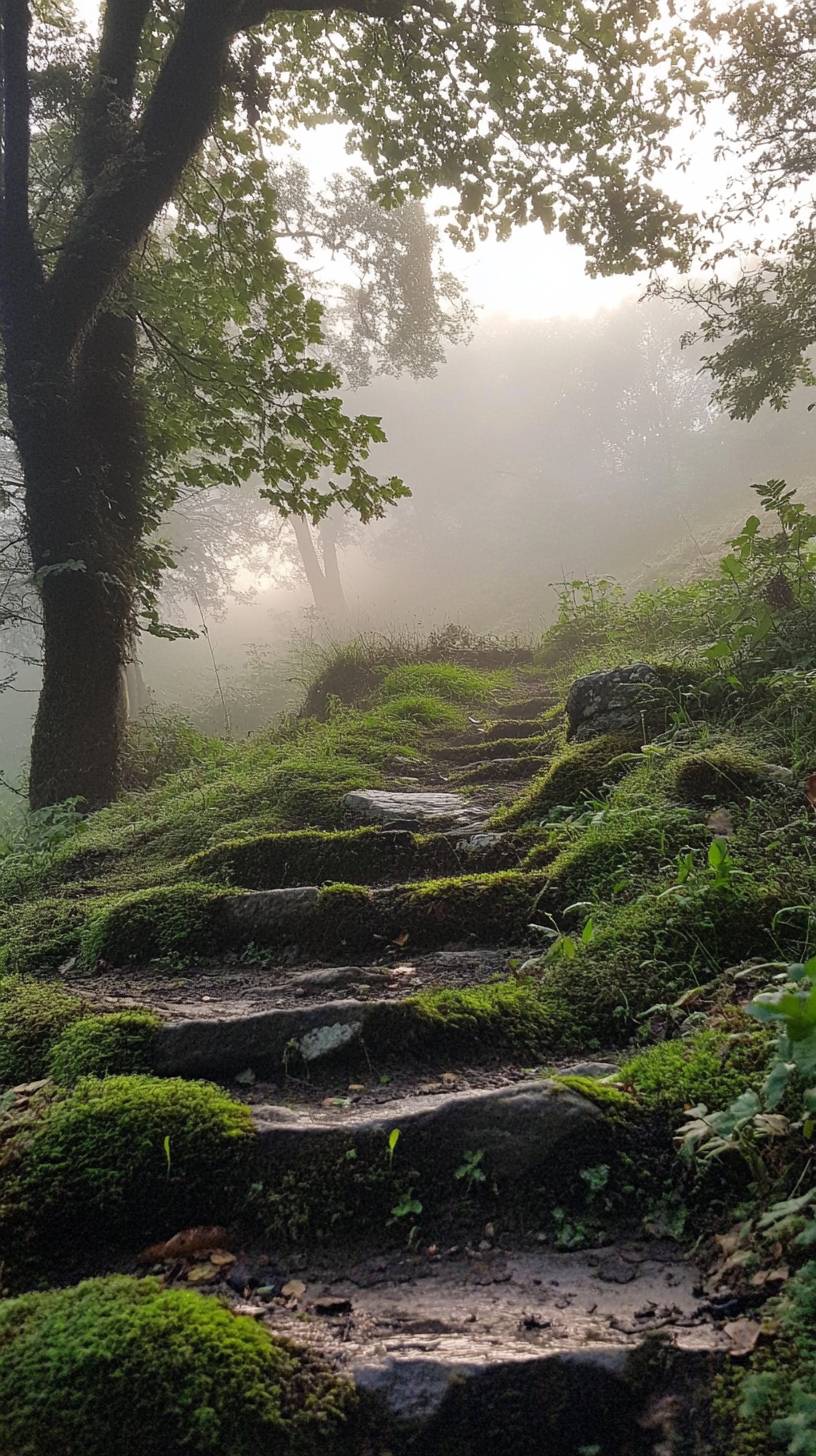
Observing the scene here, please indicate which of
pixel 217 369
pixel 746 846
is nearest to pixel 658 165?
pixel 217 369

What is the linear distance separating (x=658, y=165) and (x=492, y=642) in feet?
23.4

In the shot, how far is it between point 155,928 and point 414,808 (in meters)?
1.91

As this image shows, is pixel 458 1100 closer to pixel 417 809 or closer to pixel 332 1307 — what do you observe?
pixel 332 1307

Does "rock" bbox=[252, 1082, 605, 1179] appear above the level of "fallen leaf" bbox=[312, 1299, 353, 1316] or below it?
above

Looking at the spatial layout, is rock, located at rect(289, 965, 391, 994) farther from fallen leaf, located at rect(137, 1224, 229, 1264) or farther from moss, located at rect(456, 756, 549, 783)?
moss, located at rect(456, 756, 549, 783)

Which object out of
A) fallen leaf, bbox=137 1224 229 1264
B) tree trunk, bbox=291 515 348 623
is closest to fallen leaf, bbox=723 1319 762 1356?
fallen leaf, bbox=137 1224 229 1264

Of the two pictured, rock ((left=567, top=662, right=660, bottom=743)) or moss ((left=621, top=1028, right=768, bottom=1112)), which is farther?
rock ((left=567, top=662, right=660, bottom=743))

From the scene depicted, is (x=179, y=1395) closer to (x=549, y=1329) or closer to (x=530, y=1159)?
(x=549, y=1329)

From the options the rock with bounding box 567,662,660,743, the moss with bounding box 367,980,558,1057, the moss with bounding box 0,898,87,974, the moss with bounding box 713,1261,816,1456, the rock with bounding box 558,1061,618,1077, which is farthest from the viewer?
the rock with bounding box 567,662,660,743

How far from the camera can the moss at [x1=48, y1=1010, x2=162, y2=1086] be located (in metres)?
2.54

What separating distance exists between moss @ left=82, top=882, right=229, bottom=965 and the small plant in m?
2.12

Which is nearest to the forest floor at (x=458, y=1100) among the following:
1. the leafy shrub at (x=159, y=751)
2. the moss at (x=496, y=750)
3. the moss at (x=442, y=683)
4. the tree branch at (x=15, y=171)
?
the moss at (x=496, y=750)

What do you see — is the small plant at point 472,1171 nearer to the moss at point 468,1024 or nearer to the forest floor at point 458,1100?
the forest floor at point 458,1100

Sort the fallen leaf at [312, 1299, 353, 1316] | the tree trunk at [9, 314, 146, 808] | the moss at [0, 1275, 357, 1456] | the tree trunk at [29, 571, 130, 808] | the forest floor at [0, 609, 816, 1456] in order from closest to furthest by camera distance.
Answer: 1. the moss at [0, 1275, 357, 1456]
2. the forest floor at [0, 609, 816, 1456]
3. the fallen leaf at [312, 1299, 353, 1316]
4. the tree trunk at [9, 314, 146, 808]
5. the tree trunk at [29, 571, 130, 808]
